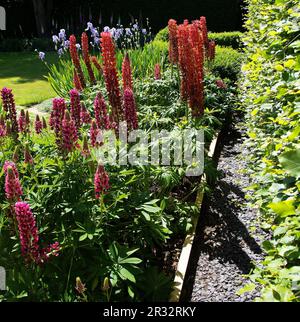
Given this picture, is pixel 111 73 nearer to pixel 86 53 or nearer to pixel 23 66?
pixel 86 53

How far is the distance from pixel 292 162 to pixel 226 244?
247 centimetres

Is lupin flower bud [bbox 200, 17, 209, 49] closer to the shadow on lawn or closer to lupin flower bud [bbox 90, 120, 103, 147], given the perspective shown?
lupin flower bud [bbox 90, 120, 103, 147]

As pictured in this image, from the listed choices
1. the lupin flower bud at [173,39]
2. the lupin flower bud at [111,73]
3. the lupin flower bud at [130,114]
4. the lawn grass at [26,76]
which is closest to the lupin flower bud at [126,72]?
the lupin flower bud at [111,73]

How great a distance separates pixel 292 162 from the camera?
1.27 meters

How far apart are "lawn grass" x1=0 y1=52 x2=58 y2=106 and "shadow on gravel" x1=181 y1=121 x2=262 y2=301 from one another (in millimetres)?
5111

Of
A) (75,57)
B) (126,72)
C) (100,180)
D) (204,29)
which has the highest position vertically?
(204,29)

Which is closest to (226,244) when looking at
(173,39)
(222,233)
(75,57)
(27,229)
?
(222,233)

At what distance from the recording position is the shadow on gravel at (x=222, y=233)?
11.1ft

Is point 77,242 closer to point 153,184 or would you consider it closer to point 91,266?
point 91,266

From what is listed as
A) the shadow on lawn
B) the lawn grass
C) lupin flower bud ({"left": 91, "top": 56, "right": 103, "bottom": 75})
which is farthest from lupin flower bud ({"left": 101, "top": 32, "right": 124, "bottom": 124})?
the shadow on lawn

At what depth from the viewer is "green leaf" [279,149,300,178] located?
1.26 m

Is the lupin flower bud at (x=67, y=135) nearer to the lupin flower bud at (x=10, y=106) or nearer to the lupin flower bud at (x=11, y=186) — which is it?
the lupin flower bud at (x=11, y=186)

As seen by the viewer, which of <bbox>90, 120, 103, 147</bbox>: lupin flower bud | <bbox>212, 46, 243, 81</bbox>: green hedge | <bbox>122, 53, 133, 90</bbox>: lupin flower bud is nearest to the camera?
<bbox>90, 120, 103, 147</bbox>: lupin flower bud

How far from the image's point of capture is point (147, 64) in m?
6.61
